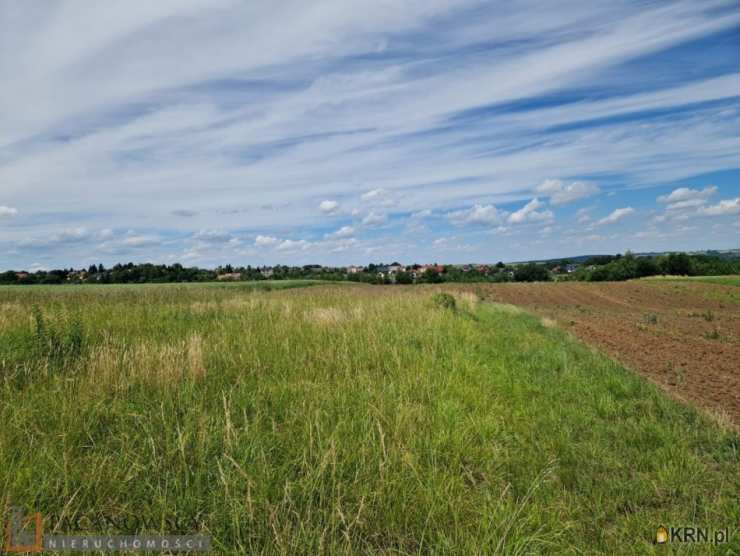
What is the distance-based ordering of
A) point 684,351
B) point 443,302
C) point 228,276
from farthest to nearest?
point 228,276 → point 443,302 → point 684,351

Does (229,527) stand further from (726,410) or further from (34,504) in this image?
(726,410)

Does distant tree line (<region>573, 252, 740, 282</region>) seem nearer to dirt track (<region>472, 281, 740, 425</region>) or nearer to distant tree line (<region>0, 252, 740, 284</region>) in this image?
distant tree line (<region>0, 252, 740, 284</region>)

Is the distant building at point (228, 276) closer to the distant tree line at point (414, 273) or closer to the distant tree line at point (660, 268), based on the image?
the distant tree line at point (414, 273)

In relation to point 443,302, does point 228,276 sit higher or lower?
higher

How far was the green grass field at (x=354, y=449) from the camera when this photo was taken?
115 inches

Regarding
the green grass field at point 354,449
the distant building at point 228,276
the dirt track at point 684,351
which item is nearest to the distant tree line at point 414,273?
the distant building at point 228,276

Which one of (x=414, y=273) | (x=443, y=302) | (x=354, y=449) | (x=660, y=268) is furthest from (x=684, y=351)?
(x=660, y=268)

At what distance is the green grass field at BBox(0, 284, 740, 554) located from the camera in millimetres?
2918

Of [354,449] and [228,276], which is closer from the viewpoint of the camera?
[354,449]

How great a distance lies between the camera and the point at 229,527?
9.29 ft

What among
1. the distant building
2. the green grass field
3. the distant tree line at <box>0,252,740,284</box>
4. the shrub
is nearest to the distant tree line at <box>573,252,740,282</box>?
the distant tree line at <box>0,252,740,284</box>

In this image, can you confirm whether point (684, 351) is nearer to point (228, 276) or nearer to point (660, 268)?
point (228, 276)

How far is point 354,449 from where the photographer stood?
12.2 ft

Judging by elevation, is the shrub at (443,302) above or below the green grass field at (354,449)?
above
